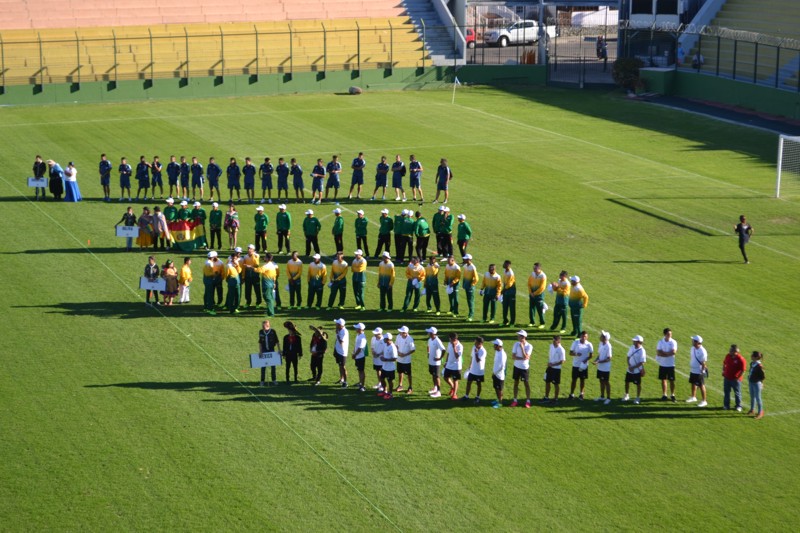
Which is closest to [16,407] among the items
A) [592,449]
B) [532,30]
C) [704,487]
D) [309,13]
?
[592,449]

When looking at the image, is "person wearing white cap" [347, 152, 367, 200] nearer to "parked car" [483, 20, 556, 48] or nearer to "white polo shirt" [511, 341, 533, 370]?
"white polo shirt" [511, 341, 533, 370]

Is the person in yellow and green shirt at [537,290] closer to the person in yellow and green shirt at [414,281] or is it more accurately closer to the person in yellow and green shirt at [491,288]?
the person in yellow and green shirt at [491,288]

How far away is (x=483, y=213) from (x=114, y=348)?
15211 millimetres

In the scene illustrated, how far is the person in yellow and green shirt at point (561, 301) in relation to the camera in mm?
26828

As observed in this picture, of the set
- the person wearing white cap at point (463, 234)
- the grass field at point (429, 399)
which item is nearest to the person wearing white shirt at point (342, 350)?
the grass field at point (429, 399)

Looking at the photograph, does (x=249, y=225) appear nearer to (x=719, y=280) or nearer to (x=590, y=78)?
(x=719, y=280)

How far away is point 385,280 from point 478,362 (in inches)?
242

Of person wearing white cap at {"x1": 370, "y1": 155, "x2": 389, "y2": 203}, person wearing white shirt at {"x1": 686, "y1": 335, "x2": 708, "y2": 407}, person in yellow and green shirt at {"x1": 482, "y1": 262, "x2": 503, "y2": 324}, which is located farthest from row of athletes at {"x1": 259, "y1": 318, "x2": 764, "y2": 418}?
person wearing white cap at {"x1": 370, "y1": 155, "x2": 389, "y2": 203}

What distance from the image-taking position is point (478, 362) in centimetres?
2300

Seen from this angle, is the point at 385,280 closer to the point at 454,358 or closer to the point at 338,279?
the point at 338,279

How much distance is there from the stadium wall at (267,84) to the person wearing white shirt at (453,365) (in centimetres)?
3908

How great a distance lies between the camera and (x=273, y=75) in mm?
61438

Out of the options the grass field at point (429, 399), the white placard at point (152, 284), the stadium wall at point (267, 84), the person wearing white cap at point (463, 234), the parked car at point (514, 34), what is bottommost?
the grass field at point (429, 399)

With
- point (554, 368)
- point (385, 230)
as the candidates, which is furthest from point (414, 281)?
point (554, 368)
